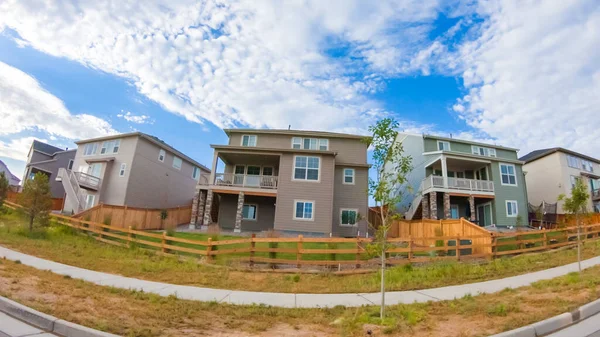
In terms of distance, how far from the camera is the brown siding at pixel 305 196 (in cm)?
2119

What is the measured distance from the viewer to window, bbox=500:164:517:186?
81.1ft

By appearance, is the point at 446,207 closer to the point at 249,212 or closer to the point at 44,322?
the point at 249,212

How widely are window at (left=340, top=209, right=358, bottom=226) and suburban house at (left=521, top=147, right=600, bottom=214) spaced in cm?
2044

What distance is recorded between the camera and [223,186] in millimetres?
22312

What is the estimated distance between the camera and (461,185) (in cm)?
2391

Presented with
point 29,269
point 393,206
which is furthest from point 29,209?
point 393,206

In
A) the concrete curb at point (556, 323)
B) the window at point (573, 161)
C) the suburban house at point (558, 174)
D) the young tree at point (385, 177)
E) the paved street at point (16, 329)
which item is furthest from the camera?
the window at point (573, 161)

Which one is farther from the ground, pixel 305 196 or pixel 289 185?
pixel 289 185

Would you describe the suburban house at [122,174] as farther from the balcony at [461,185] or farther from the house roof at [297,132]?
the balcony at [461,185]

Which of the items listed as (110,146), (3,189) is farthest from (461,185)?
(3,189)

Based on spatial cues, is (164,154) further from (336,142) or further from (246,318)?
(246,318)

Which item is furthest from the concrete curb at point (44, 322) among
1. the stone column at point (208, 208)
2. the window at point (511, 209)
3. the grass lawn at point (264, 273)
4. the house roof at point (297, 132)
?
the window at point (511, 209)

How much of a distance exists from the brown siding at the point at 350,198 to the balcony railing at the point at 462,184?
4885 mm

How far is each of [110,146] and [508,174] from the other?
3504cm
